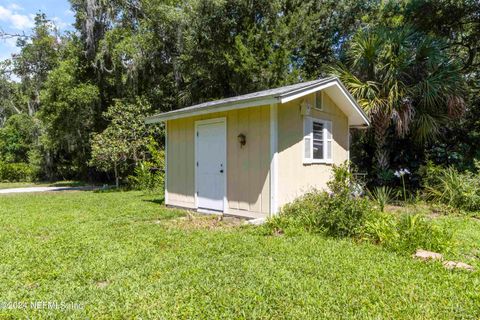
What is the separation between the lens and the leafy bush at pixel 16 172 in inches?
751

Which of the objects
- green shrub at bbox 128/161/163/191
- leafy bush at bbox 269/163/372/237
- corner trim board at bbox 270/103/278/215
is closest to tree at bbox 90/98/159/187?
green shrub at bbox 128/161/163/191

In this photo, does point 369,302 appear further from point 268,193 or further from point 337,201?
point 268,193

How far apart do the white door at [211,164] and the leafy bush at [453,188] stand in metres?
5.58

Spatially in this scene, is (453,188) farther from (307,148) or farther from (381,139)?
(307,148)

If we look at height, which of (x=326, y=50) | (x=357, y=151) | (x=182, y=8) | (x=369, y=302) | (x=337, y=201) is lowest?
(x=369, y=302)

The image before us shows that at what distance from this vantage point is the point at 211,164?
743 centimetres

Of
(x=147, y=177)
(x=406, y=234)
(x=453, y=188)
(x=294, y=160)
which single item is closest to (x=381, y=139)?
(x=453, y=188)

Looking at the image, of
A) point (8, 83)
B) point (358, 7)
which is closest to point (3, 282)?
point (358, 7)

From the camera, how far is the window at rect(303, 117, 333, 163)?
730 centimetres

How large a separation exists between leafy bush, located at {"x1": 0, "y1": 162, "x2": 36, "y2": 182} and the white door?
16437 mm

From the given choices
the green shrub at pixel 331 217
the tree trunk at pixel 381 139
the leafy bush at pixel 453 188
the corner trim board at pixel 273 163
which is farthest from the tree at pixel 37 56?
the leafy bush at pixel 453 188

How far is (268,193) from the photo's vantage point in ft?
20.5

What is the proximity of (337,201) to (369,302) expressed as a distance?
2579 mm

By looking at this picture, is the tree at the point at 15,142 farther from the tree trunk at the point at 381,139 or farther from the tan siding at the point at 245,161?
the tree trunk at the point at 381,139
